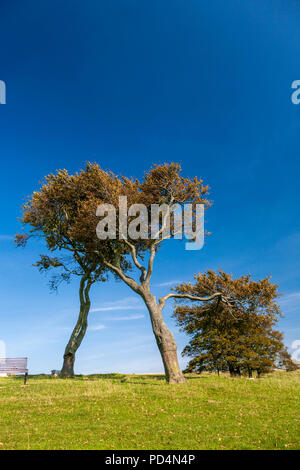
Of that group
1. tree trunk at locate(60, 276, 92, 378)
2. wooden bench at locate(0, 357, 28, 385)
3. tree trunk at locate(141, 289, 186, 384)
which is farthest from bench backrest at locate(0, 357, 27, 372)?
tree trunk at locate(141, 289, 186, 384)

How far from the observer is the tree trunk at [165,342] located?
19562 millimetres

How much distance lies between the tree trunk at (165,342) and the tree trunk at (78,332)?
1006 centimetres

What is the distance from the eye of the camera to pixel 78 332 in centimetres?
2914

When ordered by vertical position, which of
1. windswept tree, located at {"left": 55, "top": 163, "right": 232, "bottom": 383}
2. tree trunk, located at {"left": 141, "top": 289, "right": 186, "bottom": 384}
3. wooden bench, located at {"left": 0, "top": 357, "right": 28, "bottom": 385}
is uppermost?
windswept tree, located at {"left": 55, "top": 163, "right": 232, "bottom": 383}

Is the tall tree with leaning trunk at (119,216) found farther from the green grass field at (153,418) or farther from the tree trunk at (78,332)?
the green grass field at (153,418)

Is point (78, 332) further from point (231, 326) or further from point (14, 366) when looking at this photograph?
point (231, 326)

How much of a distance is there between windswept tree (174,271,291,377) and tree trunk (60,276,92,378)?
8694 millimetres

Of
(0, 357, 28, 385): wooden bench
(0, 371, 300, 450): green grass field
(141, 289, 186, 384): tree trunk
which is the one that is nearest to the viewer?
(0, 371, 300, 450): green grass field

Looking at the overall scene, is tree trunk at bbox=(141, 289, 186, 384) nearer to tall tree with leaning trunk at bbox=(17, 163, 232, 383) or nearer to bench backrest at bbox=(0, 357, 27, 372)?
tall tree with leaning trunk at bbox=(17, 163, 232, 383)

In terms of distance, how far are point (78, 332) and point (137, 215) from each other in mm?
12361

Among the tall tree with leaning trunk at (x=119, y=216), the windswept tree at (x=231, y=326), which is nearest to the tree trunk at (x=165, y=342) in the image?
the tall tree with leaning trunk at (x=119, y=216)

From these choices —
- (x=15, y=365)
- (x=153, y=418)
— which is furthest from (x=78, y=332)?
(x=153, y=418)

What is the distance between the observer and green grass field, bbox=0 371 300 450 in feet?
29.1
